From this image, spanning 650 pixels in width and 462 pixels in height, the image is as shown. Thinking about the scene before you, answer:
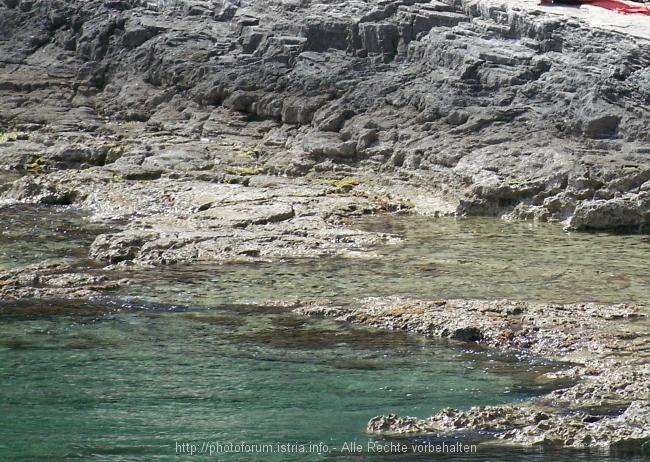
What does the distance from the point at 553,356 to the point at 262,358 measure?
162cm

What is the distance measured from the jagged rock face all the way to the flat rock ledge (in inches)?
136

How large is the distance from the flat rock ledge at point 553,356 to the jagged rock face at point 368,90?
3.45 metres

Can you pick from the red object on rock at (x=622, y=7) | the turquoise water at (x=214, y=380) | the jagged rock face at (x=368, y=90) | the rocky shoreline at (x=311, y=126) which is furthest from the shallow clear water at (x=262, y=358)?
the red object on rock at (x=622, y=7)

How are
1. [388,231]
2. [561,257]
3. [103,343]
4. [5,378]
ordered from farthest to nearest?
[388,231], [561,257], [103,343], [5,378]

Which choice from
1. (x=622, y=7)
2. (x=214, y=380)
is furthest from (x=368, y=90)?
(x=214, y=380)

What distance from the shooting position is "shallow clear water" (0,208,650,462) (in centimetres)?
475

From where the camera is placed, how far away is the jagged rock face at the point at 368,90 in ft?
35.2

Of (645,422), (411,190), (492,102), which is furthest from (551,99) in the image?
(645,422)

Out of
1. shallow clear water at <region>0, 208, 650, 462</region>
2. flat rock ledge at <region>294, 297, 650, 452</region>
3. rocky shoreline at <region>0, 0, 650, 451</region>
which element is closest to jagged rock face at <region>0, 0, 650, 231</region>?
rocky shoreline at <region>0, 0, 650, 451</region>

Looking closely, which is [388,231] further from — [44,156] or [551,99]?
[44,156]

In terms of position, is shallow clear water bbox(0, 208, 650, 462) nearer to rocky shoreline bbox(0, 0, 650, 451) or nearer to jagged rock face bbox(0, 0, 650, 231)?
rocky shoreline bbox(0, 0, 650, 451)

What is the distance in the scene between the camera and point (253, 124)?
42.8 ft

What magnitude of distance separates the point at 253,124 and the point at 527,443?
8.91 meters

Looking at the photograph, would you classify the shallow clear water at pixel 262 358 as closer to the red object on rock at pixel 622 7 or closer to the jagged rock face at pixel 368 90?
the jagged rock face at pixel 368 90
